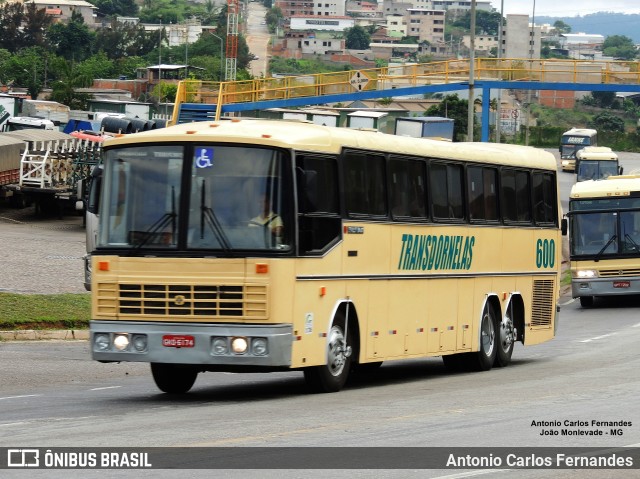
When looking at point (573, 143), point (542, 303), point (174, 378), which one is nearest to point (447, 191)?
point (542, 303)

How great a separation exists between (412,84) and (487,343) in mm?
48595

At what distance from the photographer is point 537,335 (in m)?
23.0

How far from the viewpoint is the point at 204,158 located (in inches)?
603

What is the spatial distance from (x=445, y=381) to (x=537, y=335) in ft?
14.6

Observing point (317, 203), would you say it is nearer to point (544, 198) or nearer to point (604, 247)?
point (544, 198)

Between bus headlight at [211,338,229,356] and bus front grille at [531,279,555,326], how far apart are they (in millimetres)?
8775

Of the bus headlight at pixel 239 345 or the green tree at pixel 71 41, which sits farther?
the green tree at pixel 71 41

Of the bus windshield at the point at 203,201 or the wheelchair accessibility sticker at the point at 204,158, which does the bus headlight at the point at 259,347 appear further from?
the wheelchair accessibility sticker at the point at 204,158

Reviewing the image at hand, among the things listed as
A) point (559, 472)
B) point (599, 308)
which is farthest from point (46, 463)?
point (599, 308)

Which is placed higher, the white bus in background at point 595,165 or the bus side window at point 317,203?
the bus side window at point 317,203

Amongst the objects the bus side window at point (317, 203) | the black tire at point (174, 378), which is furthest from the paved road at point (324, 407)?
the bus side window at point (317, 203)

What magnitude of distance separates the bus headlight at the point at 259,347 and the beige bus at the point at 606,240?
22.8 metres

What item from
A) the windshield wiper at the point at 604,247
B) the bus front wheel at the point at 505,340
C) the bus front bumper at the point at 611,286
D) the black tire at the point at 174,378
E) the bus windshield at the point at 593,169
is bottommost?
the bus windshield at the point at 593,169

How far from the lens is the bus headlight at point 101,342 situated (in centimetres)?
1545
